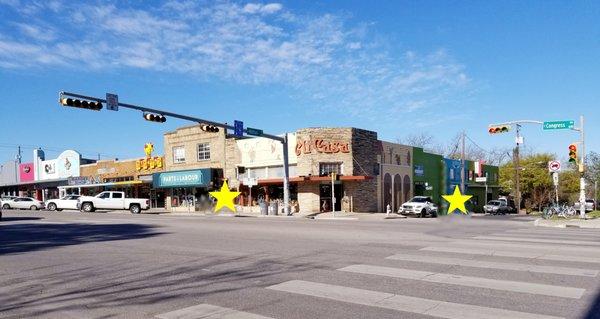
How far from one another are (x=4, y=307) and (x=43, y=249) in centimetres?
744

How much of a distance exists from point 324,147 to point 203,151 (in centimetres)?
1211

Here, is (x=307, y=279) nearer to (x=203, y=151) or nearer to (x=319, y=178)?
(x=319, y=178)

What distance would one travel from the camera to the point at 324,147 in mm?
35000

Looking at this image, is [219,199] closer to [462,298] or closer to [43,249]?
[43,249]

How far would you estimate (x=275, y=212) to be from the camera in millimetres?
34562

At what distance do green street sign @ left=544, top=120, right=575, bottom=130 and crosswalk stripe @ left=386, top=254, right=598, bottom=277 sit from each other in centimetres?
1907

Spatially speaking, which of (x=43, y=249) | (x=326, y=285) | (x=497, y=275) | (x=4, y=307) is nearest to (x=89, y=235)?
(x=43, y=249)

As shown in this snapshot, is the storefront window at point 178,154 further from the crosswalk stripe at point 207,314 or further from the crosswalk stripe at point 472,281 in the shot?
the crosswalk stripe at point 207,314

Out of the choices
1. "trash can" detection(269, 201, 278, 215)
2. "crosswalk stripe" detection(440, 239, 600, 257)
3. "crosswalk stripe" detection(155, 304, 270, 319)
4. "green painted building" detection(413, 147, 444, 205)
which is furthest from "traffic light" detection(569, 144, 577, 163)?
"crosswalk stripe" detection(155, 304, 270, 319)

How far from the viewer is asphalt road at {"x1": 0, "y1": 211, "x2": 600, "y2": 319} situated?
6.55m

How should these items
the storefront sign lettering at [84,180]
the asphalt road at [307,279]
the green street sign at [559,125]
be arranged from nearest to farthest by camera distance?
the asphalt road at [307,279] < the green street sign at [559,125] < the storefront sign lettering at [84,180]

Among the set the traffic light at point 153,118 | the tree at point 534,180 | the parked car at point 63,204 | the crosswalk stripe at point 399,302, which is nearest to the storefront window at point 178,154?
the parked car at point 63,204

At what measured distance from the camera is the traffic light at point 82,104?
790 inches

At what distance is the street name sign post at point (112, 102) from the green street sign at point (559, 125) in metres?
22.0
